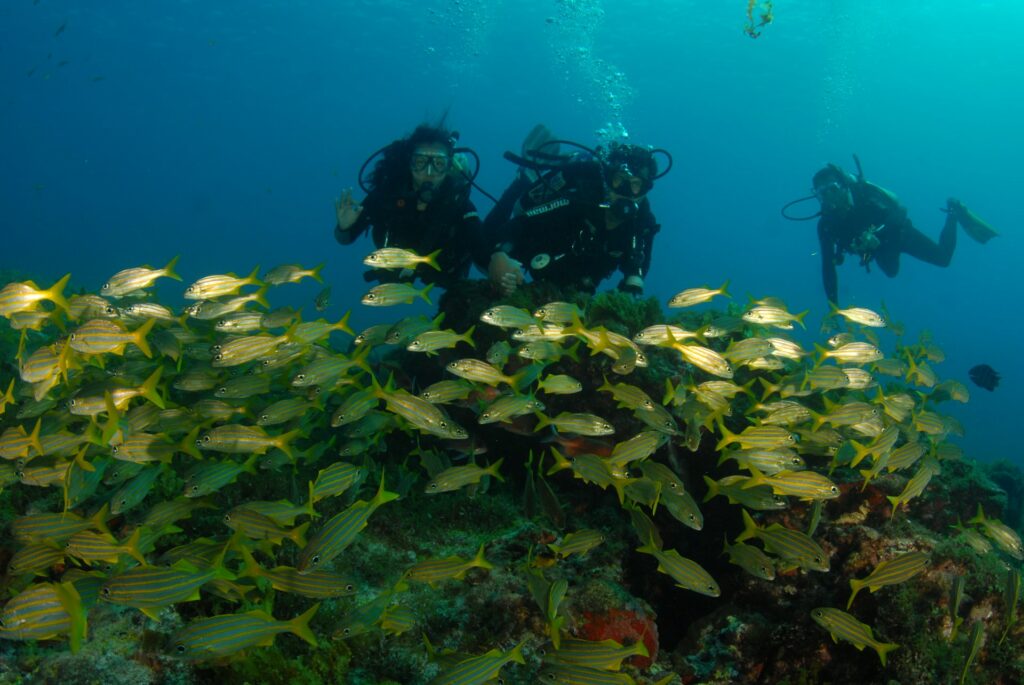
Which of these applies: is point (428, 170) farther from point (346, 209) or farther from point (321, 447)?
point (321, 447)

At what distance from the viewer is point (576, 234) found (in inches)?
342

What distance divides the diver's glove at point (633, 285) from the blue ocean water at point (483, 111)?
421 cm

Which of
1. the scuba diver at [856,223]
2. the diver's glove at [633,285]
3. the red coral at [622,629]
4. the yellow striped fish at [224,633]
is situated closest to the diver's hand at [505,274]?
the diver's glove at [633,285]

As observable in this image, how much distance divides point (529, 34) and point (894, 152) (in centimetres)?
8447

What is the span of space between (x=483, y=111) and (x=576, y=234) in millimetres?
84170

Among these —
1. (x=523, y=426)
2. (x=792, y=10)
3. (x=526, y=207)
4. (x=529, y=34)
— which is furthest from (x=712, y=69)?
(x=523, y=426)

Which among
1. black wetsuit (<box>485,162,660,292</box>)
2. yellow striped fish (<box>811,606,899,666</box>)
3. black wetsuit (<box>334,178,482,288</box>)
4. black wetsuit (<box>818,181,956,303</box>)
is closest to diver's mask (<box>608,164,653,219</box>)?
black wetsuit (<box>485,162,660,292</box>)

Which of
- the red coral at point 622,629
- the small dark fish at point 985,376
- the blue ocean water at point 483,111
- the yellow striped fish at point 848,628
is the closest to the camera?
the yellow striped fish at point 848,628

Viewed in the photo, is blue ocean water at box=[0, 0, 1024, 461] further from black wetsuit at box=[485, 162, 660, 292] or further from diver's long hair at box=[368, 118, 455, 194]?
black wetsuit at box=[485, 162, 660, 292]

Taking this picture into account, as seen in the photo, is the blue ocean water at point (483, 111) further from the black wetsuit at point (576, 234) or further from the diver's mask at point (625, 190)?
the diver's mask at point (625, 190)

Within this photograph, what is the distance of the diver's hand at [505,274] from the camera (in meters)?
7.05

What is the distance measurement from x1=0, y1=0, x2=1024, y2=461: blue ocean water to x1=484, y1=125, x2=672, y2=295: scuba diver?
7.77 feet

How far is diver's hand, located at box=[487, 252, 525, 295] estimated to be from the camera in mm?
7055

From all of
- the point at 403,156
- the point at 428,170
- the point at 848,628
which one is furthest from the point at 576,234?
the point at 848,628
